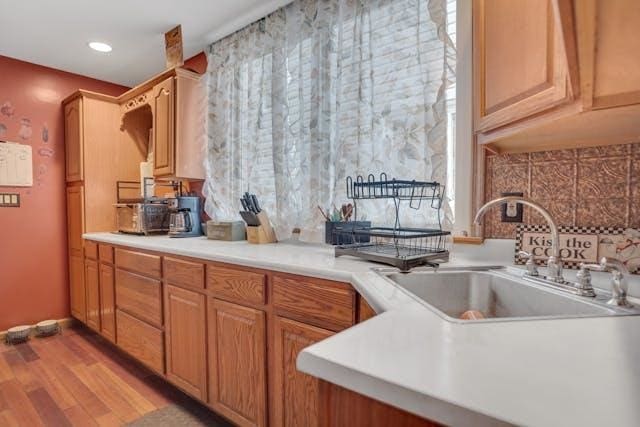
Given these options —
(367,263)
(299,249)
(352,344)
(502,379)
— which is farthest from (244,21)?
(502,379)

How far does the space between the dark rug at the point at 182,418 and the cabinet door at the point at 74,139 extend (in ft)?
6.62

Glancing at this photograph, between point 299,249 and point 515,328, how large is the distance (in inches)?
49.8

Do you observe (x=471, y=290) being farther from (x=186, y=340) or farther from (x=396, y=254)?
(x=186, y=340)

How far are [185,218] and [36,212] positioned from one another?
4.83 ft

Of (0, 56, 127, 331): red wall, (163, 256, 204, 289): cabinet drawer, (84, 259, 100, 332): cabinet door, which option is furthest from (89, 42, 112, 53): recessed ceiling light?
(163, 256, 204, 289): cabinet drawer

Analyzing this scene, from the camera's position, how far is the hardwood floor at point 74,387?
179 centimetres

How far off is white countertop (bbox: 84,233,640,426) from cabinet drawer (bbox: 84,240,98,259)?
103 inches

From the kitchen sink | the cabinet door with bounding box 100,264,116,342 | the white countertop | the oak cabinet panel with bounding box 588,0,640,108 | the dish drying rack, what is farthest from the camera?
the cabinet door with bounding box 100,264,116,342

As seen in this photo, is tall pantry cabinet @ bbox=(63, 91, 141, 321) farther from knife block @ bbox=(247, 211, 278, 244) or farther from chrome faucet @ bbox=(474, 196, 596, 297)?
chrome faucet @ bbox=(474, 196, 596, 297)

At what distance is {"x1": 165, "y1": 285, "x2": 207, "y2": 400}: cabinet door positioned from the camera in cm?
170

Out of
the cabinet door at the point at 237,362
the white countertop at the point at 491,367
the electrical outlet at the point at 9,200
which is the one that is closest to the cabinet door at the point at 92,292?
the electrical outlet at the point at 9,200

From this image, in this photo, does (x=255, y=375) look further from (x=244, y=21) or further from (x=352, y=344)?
(x=244, y=21)

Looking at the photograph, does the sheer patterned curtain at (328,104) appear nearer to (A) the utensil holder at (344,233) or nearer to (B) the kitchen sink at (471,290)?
(A) the utensil holder at (344,233)

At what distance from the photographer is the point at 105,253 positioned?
2529mm
